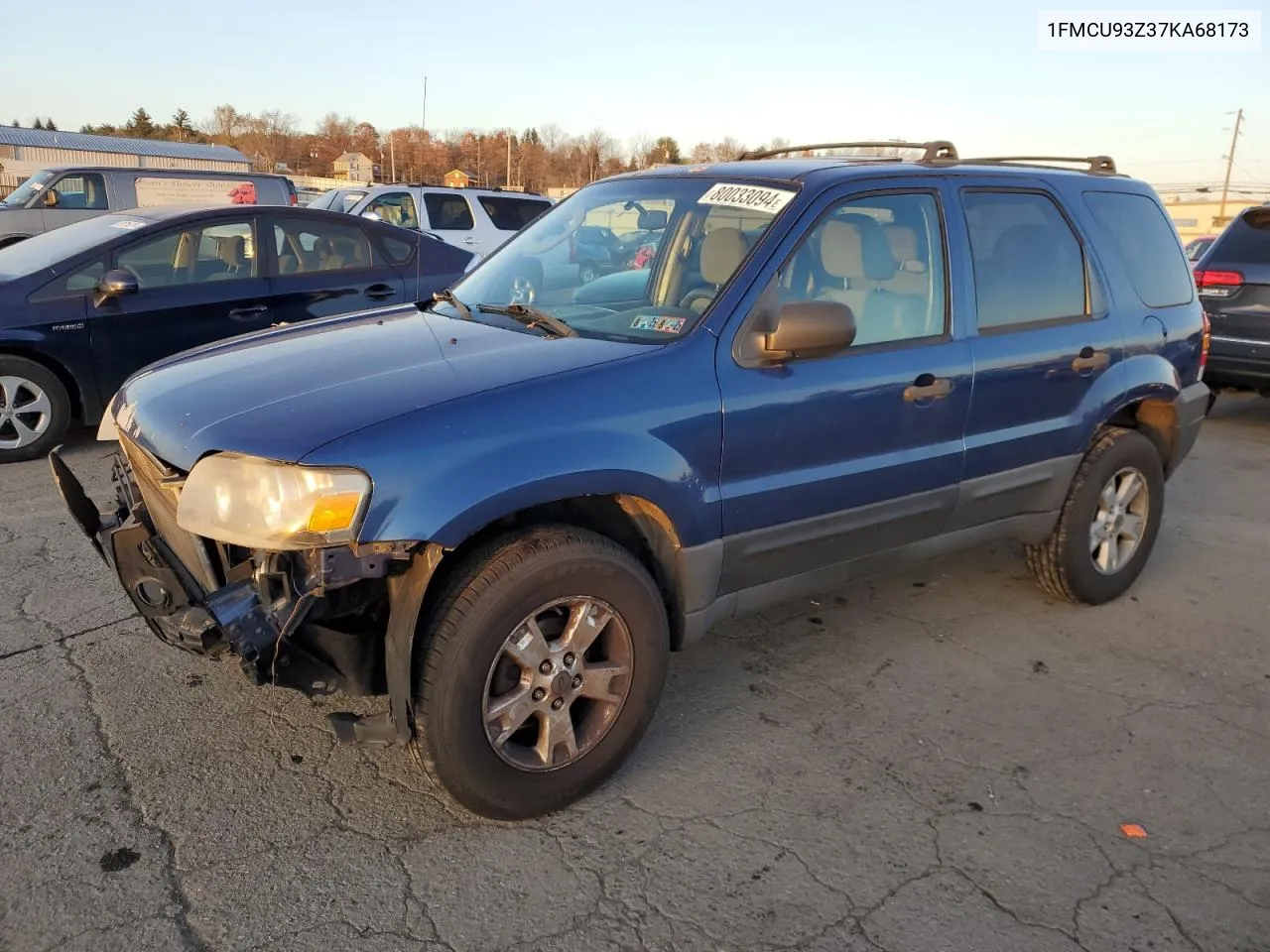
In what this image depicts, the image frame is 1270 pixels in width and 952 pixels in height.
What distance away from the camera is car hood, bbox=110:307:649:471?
8.23ft

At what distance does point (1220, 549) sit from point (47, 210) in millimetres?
16292

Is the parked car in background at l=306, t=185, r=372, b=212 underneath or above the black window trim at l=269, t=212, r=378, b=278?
above

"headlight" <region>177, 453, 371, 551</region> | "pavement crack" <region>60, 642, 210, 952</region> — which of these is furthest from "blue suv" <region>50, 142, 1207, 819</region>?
"pavement crack" <region>60, 642, 210, 952</region>

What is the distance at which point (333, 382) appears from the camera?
2738 millimetres

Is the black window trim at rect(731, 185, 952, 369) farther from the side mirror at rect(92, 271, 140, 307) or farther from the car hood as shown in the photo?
the side mirror at rect(92, 271, 140, 307)

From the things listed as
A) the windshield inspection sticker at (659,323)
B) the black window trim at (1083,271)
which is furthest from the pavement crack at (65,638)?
the black window trim at (1083,271)

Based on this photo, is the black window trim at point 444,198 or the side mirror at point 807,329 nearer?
the side mirror at point 807,329

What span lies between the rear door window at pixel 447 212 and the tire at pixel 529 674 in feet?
39.0

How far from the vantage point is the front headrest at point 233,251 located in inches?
264

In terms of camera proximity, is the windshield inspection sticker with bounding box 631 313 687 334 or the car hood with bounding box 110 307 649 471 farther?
the windshield inspection sticker with bounding box 631 313 687 334

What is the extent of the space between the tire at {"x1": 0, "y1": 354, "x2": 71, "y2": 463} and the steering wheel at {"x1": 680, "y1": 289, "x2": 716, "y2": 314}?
4786 mm

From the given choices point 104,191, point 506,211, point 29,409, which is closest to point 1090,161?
point 29,409

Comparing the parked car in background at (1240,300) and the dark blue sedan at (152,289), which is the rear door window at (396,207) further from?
the parked car in background at (1240,300)

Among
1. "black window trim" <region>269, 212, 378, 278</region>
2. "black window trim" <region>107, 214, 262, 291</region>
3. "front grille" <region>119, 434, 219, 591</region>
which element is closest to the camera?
"front grille" <region>119, 434, 219, 591</region>
